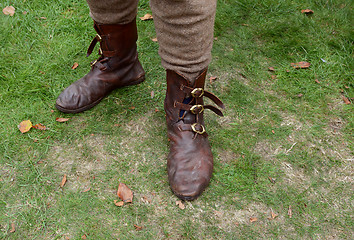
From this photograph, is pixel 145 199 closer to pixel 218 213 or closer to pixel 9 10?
pixel 218 213

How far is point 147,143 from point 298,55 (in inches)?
57.1

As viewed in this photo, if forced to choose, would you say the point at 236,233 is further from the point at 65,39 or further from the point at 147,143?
the point at 65,39

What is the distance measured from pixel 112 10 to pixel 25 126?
0.89 meters

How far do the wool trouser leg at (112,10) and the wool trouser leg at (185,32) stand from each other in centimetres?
36

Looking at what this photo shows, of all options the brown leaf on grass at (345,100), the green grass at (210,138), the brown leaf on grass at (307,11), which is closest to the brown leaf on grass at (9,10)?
the green grass at (210,138)

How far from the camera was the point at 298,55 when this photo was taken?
7.67 feet

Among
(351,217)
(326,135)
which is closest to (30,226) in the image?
(351,217)

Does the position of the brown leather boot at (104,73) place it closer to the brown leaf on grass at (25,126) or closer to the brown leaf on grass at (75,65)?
the brown leaf on grass at (25,126)

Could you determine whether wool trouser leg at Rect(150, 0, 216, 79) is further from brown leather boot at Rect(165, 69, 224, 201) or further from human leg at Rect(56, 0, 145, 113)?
human leg at Rect(56, 0, 145, 113)

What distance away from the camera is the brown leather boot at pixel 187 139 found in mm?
1460

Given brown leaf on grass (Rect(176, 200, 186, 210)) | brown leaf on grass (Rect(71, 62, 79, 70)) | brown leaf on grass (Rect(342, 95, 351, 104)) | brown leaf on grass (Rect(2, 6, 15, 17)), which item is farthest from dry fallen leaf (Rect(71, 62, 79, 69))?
brown leaf on grass (Rect(342, 95, 351, 104))

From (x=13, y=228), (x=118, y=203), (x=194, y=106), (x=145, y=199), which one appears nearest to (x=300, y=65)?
(x=194, y=106)

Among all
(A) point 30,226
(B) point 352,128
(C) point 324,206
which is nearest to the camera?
(A) point 30,226

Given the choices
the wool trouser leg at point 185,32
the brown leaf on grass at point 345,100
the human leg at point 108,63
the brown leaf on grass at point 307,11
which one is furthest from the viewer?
the brown leaf on grass at point 307,11
